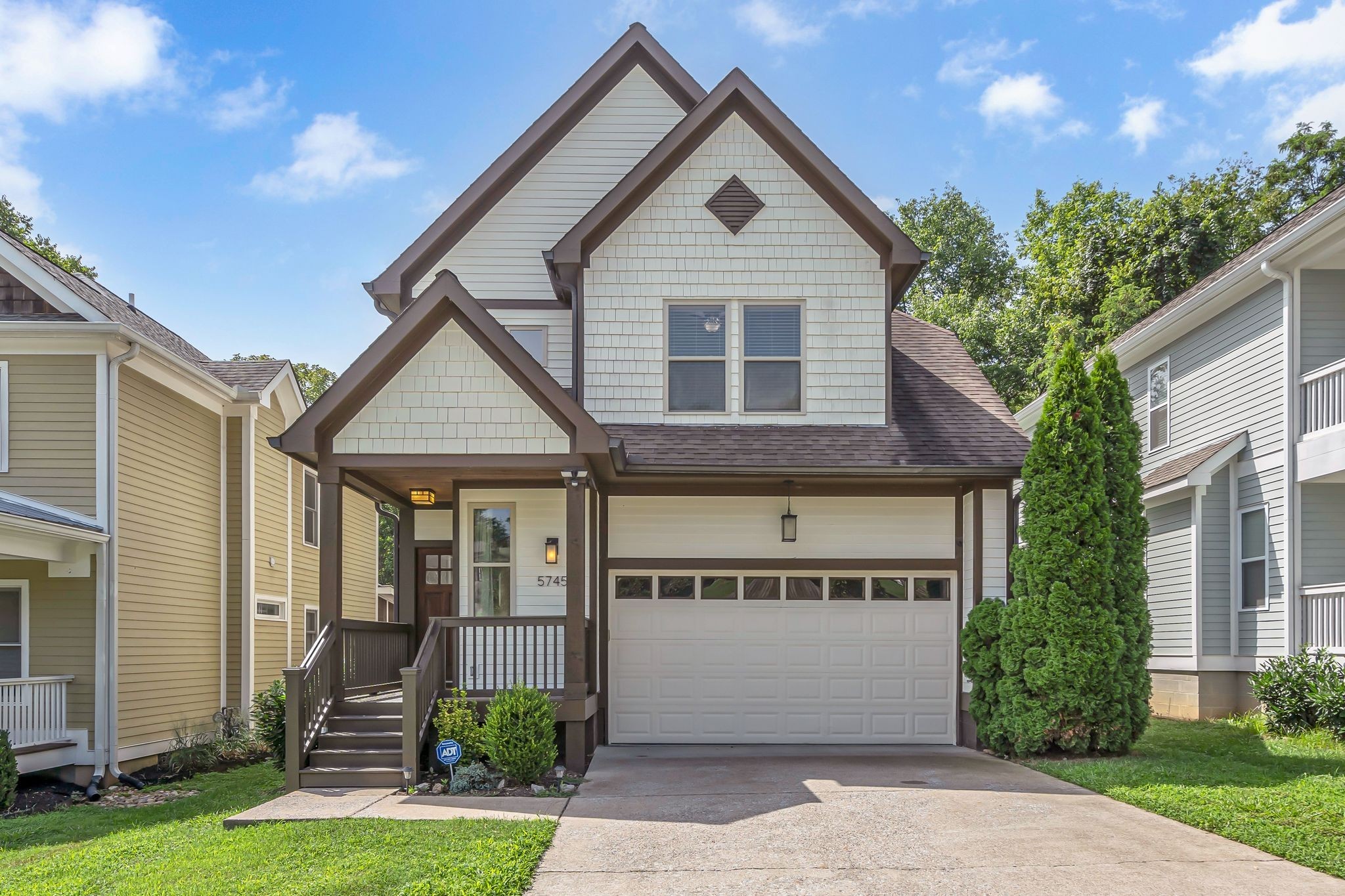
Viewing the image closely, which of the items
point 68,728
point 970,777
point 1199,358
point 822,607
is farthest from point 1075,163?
point 68,728

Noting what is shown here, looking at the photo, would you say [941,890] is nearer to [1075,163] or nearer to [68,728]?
[68,728]

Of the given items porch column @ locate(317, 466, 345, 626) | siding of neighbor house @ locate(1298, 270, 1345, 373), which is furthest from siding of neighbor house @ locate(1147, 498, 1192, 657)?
porch column @ locate(317, 466, 345, 626)

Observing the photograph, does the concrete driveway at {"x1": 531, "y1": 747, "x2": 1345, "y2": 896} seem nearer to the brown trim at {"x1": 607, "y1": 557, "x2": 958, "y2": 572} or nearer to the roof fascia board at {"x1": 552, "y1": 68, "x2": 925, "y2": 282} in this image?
the brown trim at {"x1": 607, "y1": 557, "x2": 958, "y2": 572}

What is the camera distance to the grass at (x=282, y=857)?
254 inches

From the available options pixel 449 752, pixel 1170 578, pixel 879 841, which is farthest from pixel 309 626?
pixel 1170 578

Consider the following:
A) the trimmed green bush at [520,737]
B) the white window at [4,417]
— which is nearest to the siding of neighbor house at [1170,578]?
the trimmed green bush at [520,737]

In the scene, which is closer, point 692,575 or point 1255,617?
point 692,575

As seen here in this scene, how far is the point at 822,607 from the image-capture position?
13.0m

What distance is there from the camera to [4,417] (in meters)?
12.5

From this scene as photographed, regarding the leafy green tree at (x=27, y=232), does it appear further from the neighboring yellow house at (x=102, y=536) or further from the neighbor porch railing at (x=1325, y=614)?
the neighbor porch railing at (x=1325, y=614)

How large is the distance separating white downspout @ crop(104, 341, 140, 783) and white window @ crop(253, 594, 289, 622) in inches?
127

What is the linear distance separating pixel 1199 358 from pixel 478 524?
11070 millimetres

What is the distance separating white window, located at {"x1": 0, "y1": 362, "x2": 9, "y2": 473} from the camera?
40.7ft

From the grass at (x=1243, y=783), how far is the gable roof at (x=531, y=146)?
9.31 meters
